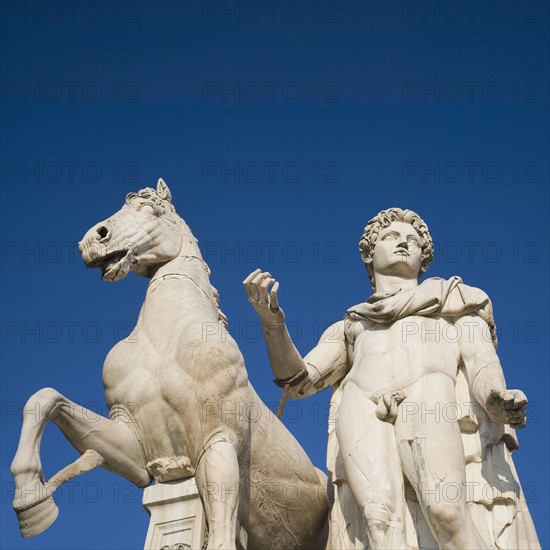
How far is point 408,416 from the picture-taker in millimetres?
11805

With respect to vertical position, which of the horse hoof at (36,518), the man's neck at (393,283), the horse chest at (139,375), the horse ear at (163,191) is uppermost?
the horse ear at (163,191)

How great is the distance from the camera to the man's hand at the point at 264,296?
11891 mm

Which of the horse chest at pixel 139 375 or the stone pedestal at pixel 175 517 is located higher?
the horse chest at pixel 139 375

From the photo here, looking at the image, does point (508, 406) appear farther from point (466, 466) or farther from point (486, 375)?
point (466, 466)

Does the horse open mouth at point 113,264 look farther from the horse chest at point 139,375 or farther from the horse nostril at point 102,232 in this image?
the horse chest at point 139,375

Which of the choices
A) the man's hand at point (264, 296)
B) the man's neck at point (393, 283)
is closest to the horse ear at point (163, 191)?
the man's hand at point (264, 296)

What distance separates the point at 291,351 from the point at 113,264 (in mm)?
1925

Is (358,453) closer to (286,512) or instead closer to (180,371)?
(286,512)

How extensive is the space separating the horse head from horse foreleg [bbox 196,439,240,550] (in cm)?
213

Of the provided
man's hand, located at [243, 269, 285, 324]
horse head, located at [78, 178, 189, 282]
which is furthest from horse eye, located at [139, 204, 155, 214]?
man's hand, located at [243, 269, 285, 324]

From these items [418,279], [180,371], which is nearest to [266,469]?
[180,371]

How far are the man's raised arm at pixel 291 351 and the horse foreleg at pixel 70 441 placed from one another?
5.87 feet

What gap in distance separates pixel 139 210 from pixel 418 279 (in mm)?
2978

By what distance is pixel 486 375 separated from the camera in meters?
12.0
